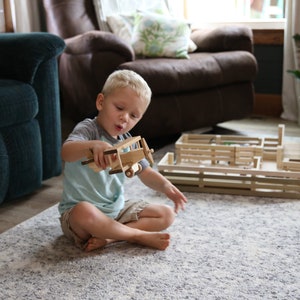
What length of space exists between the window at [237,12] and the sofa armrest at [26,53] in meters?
1.92

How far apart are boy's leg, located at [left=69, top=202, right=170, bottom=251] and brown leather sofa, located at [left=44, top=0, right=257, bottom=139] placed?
44.8 inches

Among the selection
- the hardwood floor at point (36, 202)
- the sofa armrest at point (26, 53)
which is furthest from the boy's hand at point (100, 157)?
the sofa armrest at point (26, 53)

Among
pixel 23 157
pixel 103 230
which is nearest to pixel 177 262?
pixel 103 230

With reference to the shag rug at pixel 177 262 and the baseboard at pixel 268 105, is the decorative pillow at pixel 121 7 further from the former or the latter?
the shag rug at pixel 177 262

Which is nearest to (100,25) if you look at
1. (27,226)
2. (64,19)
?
(64,19)

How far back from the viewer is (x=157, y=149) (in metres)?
2.76

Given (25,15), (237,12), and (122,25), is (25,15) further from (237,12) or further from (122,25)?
(237,12)

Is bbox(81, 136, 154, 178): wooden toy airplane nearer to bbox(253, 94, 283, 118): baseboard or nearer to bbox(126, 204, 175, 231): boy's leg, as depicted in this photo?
bbox(126, 204, 175, 231): boy's leg

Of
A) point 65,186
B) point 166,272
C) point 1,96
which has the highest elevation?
point 1,96

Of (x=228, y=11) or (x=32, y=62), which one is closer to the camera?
(x=32, y=62)

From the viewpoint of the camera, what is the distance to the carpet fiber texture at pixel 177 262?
1322 mm

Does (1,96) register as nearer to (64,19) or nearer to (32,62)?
(32,62)

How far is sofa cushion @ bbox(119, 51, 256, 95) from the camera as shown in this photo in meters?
2.61

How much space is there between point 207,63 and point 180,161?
78 cm
